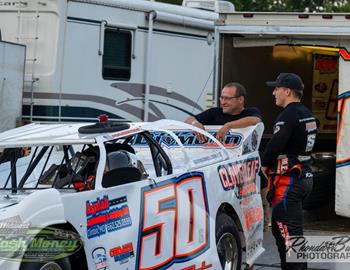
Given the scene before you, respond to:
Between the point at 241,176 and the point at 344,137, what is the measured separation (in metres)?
2.87

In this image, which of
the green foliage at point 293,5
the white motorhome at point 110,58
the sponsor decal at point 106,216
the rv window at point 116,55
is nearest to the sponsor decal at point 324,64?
the white motorhome at point 110,58

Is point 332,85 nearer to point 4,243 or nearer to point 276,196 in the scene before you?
point 276,196

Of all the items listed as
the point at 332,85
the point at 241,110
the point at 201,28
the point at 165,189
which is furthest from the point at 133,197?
the point at 332,85

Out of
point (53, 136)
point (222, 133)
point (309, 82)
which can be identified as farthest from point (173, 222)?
point (309, 82)

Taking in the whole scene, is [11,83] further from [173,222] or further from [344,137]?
[173,222]

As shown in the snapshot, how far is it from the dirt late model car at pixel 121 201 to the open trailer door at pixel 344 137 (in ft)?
8.13

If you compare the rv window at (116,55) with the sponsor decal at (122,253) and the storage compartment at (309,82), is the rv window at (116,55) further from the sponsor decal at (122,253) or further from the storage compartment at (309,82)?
the sponsor decal at (122,253)

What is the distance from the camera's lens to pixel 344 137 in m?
9.71

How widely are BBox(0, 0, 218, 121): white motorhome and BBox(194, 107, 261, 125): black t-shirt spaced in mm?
2066

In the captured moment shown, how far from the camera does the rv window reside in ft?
36.3

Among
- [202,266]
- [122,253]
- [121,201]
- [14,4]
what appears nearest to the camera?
[122,253]

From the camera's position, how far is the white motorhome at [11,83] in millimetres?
9867

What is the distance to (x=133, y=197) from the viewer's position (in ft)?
19.0

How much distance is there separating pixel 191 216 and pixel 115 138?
946 millimetres
